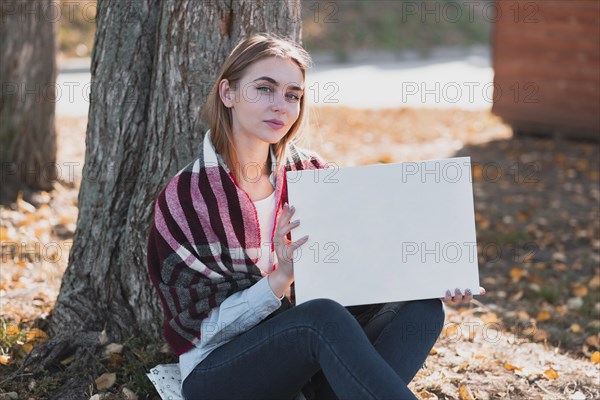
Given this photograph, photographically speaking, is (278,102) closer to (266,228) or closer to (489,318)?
(266,228)

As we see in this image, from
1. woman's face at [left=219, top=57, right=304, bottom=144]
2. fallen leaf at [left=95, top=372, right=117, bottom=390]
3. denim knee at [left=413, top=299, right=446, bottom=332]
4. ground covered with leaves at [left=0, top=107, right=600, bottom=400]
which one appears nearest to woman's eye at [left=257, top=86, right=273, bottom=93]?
woman's face at [left=219, top=57, right=304, bottom=144]

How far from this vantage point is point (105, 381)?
2.94 meters

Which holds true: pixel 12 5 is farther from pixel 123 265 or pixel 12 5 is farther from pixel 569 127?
pixel 569 127

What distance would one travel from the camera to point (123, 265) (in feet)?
10.5

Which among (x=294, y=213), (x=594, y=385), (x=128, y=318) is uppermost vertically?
(x=294, y=213)

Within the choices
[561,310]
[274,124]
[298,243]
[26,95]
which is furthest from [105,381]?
[26,95]

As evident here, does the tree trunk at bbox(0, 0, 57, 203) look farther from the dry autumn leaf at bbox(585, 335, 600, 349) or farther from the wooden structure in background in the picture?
the wooden structure in background

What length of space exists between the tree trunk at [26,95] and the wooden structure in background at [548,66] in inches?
194

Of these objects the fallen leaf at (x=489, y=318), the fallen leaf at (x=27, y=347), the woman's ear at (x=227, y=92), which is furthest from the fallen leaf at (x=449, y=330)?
the fallen leaf at (x=27, y=347)

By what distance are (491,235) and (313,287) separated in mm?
3288

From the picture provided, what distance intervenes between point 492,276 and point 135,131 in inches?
104

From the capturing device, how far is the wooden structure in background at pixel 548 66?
8.11 m

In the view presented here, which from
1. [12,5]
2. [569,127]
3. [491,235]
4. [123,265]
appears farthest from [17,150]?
[569,127]

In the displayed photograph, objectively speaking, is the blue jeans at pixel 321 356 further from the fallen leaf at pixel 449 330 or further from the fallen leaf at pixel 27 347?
the fallen leaf at pixel 449 330
